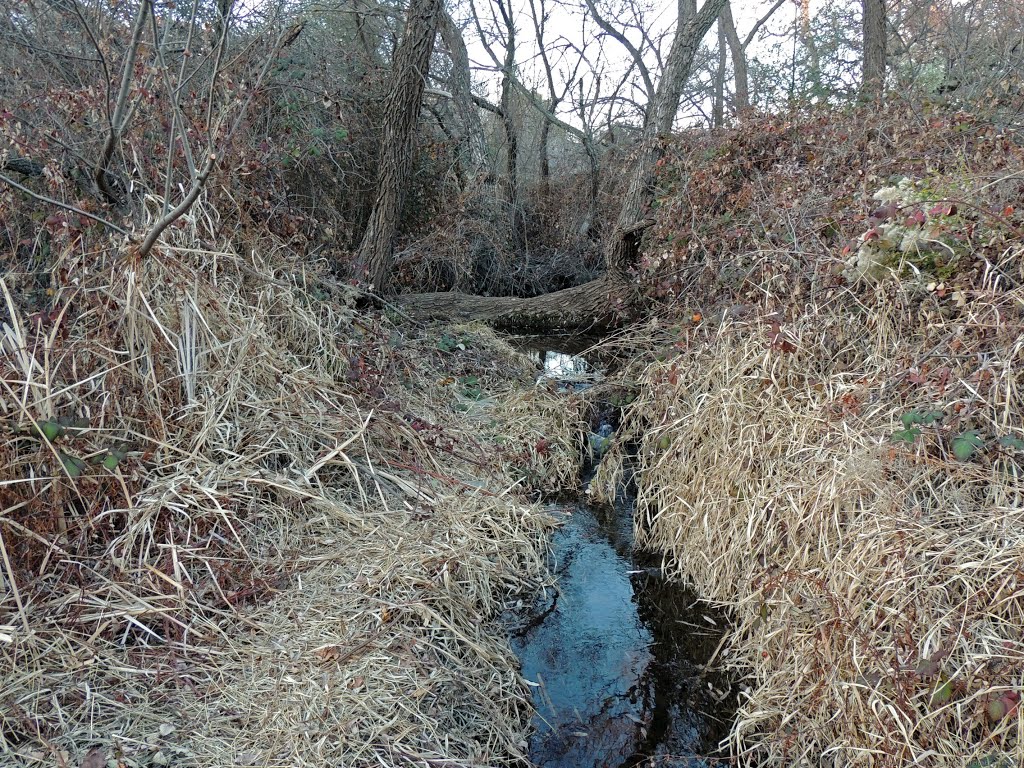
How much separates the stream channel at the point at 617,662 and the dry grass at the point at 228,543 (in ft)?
0.53

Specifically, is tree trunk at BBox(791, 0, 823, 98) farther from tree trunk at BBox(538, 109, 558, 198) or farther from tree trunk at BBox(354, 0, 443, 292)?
tree trunk at BBox(354, 0, 443, 292)

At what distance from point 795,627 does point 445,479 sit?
79.5 inches

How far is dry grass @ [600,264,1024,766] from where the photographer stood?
218 centimetres

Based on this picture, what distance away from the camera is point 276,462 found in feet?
11.9

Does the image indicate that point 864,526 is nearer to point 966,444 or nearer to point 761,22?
point 966,444

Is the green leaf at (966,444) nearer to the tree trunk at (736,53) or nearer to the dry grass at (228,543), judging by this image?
the dry grass at (228,543)

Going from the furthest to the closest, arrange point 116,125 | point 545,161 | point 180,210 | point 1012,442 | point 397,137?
point 545,161
point 397,137
point 116,125
point 180,210
point 1012,442

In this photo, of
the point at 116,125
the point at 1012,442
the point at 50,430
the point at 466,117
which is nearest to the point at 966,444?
the point at 1012,442

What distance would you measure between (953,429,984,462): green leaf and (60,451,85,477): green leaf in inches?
126

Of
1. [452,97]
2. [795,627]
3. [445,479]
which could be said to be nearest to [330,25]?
[452,97]

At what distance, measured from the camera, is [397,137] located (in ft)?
21.6

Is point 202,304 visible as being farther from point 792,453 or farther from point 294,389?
point 792,453

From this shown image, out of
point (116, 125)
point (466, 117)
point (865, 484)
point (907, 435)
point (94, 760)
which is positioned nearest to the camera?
point (94, 760)

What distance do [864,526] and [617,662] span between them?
1258 millimetres
